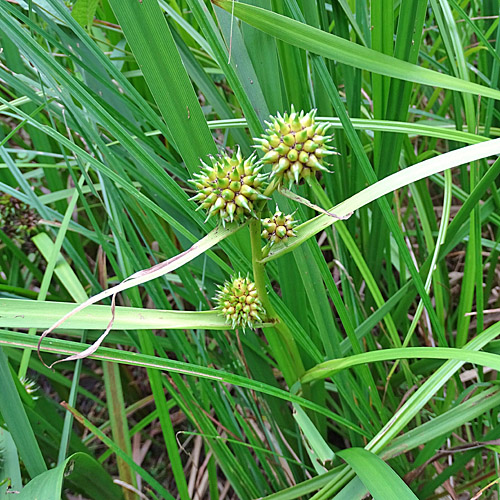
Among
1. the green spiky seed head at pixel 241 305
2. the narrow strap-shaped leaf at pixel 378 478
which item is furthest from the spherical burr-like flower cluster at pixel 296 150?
the narrow strap-shaped leaf at pixel 378 478

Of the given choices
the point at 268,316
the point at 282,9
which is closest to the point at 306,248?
the point at 268,316

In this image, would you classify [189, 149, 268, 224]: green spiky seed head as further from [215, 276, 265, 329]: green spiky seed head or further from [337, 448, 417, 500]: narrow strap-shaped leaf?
[337, 448, 417, 500]: narrow strap-shaped leaf

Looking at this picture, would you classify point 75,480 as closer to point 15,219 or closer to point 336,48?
point 15,219

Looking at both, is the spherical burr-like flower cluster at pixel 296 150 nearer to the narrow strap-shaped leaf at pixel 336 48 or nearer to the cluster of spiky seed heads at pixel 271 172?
the cluster of spiky seed heads at pixel 271 172

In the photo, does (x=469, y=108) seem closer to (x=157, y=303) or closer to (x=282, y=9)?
(x=282, y=9)

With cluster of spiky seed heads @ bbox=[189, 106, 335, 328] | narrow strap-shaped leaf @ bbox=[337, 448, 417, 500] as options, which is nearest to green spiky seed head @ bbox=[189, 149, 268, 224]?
cluster of spiky seed heads @ bbox=[189, 106, 335, 328]

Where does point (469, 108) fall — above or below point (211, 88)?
below
